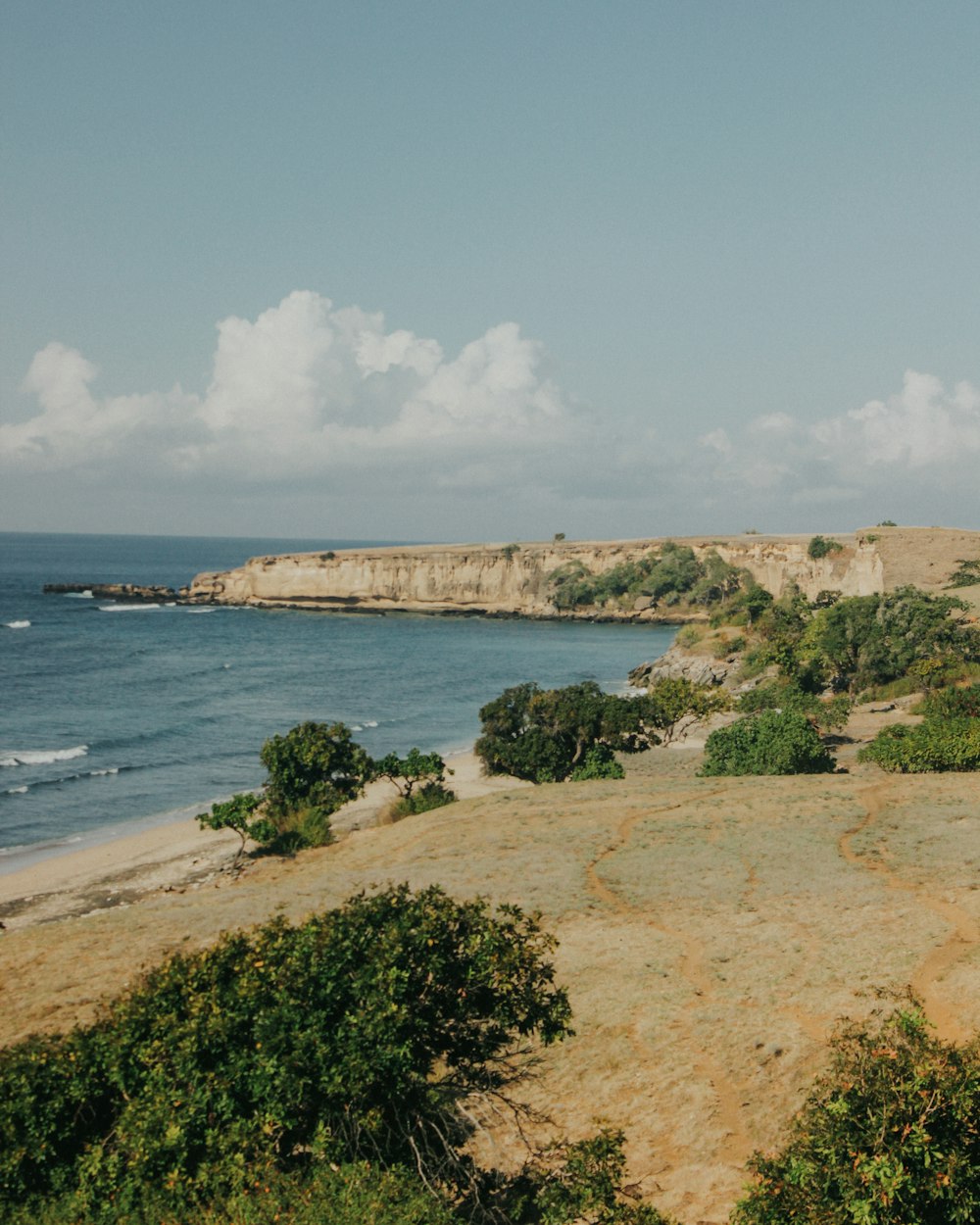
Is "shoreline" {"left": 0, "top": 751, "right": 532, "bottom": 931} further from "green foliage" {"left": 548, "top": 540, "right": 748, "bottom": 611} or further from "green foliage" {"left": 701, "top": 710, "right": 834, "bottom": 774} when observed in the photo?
"green foliage" {"left": 548, "top": 540, "right": 748, "bottom": 611}

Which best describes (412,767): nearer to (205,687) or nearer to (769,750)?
(769,750)

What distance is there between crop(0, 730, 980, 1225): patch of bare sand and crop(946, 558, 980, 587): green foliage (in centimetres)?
6707

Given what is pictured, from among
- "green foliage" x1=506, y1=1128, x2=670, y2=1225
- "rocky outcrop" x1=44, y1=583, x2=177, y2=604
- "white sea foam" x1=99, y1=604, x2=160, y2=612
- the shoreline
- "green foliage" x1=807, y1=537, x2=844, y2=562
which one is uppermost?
"green foliage" x1=807, y1=537, x2=844, y2=562

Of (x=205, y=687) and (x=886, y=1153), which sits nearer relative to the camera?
(x=886, y=1153)

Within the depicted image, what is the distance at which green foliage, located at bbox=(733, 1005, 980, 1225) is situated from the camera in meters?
9.99

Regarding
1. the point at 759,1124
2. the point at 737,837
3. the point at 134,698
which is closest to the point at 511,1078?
the point at 759,1124

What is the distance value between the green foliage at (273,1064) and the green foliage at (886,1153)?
12.3ft

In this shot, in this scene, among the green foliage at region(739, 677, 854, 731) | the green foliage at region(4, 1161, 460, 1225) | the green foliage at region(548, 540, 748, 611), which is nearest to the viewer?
the green foliage at region(4, 1161, 460, 1225)

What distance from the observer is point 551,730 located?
44.3 meters

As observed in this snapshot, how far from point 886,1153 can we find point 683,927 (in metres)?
12.2

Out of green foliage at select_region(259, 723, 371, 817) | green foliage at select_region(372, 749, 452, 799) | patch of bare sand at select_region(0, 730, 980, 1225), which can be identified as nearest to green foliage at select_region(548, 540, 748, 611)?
green foliage at select_region(372, 749, 452, 799)

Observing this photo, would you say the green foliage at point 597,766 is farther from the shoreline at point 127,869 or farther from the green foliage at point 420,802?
the green foliage at point 420,802

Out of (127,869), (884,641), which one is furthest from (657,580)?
(127,869)

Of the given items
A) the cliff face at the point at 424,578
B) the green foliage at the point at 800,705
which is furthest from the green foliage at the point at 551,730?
the cliff face at the point at 424,578
